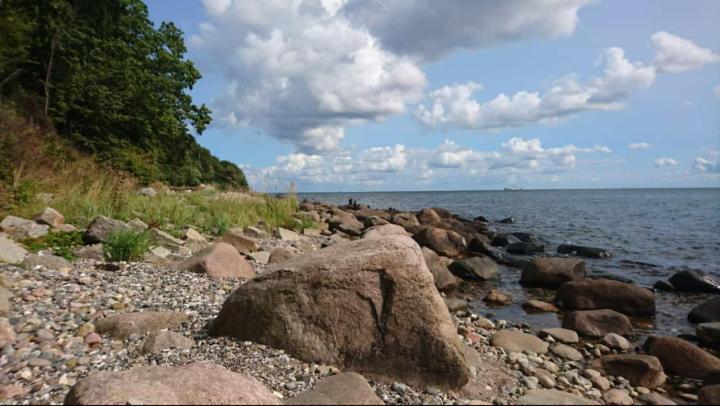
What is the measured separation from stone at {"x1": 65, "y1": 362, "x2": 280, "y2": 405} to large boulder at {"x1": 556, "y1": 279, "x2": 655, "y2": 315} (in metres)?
6.88

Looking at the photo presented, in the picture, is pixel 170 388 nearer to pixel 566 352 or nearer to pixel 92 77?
pixel 566 352

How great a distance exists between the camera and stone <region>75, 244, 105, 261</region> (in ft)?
19.7

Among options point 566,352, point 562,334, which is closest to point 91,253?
point 566,352

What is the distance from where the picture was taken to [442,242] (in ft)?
44.4

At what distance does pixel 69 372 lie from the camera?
2965 millimetres

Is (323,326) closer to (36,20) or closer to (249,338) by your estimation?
(249,338)

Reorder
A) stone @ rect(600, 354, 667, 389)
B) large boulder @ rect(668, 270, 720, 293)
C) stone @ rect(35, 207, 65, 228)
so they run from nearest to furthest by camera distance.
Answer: stone @ rect(600, 354, 667, 389)
stone @ rect(35, 207, 65, 228)
large boulder @ rect(668, 270, 720, 293)

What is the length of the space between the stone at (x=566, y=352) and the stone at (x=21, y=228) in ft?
27.2

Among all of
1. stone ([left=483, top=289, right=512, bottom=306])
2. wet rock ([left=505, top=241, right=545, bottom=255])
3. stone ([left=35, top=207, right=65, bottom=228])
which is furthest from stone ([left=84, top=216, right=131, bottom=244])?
wet rock ([left=505, top=241, right=545, bottom=255])

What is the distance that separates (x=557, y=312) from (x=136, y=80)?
73.0 ft

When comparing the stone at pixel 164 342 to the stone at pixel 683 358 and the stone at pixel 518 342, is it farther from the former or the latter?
the stone at pixel 683 358

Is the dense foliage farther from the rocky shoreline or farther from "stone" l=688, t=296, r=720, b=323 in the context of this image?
"stone" l=688, t=296, r=720, b=323

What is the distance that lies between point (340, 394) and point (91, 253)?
5340 millimetres

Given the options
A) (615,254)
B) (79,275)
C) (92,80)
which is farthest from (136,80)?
(615,254)
